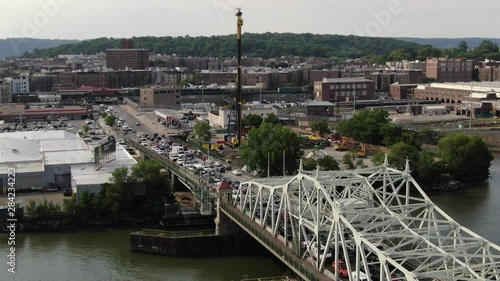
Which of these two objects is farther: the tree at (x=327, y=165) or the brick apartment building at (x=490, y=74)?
the brick apartment building at (x=490, y=74)

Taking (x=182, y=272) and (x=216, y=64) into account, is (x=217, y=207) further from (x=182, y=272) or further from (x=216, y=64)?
(x=216, y=64)

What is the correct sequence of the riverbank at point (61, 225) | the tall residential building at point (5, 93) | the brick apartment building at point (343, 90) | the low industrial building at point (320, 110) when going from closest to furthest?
the riverbank at point (61, 225) < the low industrial building at point (320, 110) < the brick apartment building at point (343, 90) < the tall residential building at point (5, 93)

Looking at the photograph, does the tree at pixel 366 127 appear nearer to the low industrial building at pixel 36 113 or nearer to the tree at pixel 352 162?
the tree at pixel 352 162

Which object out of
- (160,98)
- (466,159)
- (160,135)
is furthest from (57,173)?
(160,98)

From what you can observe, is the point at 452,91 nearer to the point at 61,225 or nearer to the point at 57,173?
the point at 57,173

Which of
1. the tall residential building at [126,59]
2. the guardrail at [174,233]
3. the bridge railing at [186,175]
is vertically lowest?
the guardrail at [174,233]

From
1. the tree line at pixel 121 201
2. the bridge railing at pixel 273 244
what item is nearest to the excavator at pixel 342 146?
the tree line at pixel 121 201

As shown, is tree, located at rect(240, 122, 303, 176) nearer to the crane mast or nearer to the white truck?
the white truck
